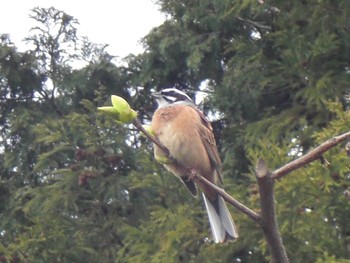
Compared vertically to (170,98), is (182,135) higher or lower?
lower

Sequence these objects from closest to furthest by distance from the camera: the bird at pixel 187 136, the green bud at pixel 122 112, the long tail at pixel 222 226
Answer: the green bud at pixel 122 112, the long tail at pixel 222 226, the bird at pixel 187 136

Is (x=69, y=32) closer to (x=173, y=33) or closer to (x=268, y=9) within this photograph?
(x=173, y=33)

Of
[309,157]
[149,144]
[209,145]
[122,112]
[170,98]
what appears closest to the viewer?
[309,157]

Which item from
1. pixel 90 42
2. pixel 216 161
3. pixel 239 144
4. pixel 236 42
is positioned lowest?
pixel 216 161

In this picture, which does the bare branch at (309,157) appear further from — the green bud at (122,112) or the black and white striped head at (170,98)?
the black and white striped head at (170,98)

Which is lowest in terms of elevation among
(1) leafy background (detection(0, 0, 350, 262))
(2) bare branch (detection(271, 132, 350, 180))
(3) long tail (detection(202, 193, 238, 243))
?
(2) bare branch (detection(271, 132, 350, 180))

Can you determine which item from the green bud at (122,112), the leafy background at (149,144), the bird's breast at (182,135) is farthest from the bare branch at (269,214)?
the leafy background at (149,144)

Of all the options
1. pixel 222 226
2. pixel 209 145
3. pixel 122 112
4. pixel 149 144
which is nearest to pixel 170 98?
pixel 209 145

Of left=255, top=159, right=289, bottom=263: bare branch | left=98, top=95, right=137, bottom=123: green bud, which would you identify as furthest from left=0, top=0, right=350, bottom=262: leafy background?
left=255, top=159, right=289, bottom=263: bare branch

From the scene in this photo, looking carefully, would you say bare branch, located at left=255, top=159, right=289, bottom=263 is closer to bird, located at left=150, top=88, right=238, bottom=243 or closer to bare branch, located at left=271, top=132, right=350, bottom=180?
bare branch, located at left=271, top=132, right=350, bottom=180

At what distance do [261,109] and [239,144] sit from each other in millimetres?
462

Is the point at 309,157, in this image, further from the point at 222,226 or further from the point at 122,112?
the point at 222,226

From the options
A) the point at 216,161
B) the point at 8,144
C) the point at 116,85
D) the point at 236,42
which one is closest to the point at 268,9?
the point at 236,42

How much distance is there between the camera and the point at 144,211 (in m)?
8.55
